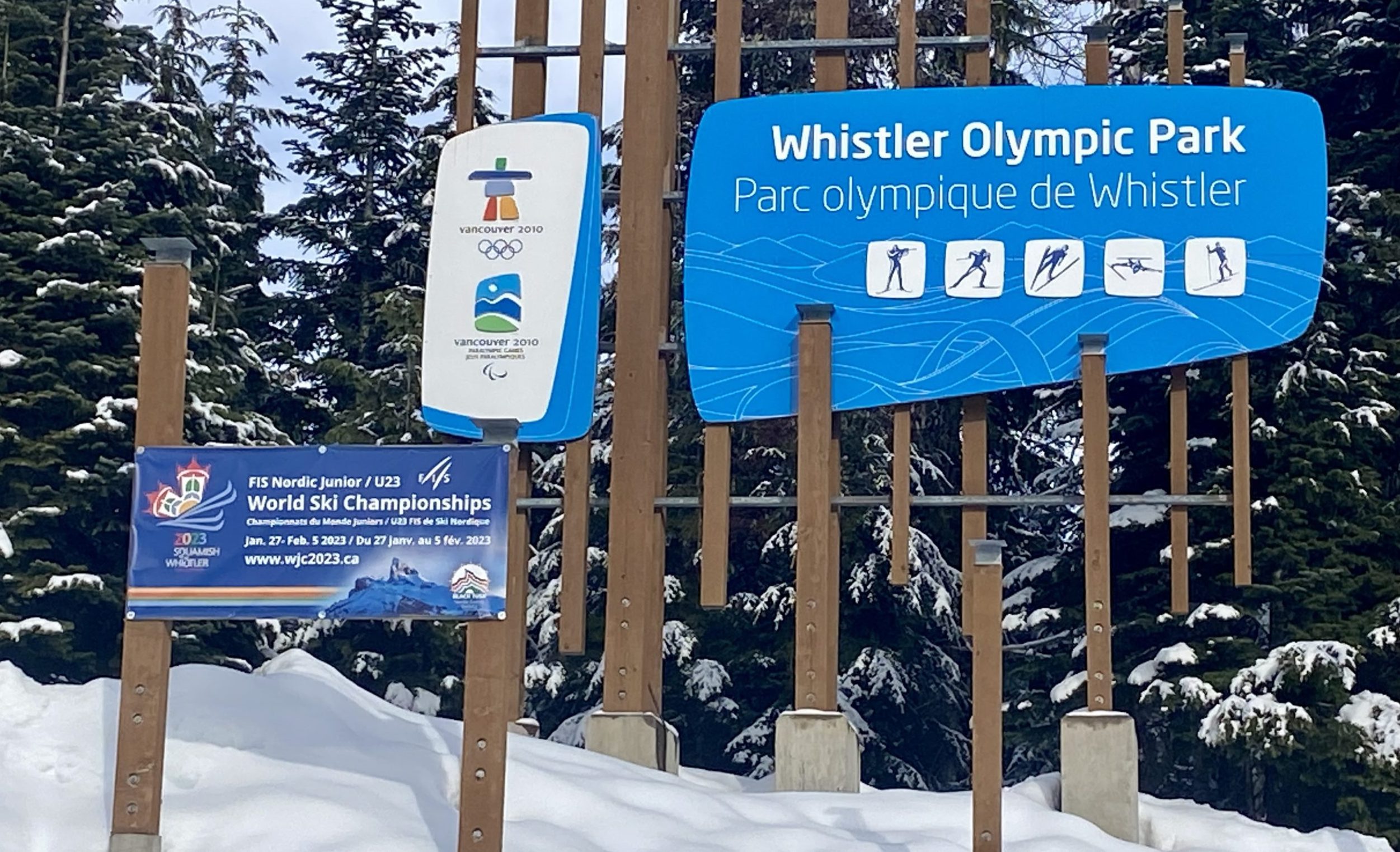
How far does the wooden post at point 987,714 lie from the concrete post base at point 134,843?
4.17 m

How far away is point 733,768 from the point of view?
23109 millimetres

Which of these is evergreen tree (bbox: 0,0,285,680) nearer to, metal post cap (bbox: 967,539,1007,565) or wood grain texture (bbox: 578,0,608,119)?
wood grain texture (bbox: 578,0,608,119)

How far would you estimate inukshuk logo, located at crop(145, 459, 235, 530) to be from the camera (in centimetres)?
1005

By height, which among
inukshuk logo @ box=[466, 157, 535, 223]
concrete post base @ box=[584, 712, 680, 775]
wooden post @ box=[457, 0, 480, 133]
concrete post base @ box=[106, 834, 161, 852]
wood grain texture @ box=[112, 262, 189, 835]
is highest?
wooden post @ box=[457, 0, 480, 133]

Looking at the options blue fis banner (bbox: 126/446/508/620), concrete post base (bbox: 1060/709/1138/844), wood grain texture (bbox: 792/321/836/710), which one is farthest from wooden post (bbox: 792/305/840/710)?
blue fis banner (bbox: 126/446/508/620)

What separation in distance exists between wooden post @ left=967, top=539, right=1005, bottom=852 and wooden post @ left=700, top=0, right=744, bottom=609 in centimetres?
379

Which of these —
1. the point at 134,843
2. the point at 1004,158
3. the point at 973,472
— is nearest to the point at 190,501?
the point at 134,843

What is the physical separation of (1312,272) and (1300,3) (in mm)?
9546

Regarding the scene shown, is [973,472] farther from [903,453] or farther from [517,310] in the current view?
[517,310]

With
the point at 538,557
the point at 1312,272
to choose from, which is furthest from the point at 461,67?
the point at 538,557

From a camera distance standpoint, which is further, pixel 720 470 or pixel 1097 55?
pixel 1097 55

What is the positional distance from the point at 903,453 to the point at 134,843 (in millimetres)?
6602

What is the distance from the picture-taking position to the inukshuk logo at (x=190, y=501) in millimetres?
10047

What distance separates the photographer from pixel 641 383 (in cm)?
1469
